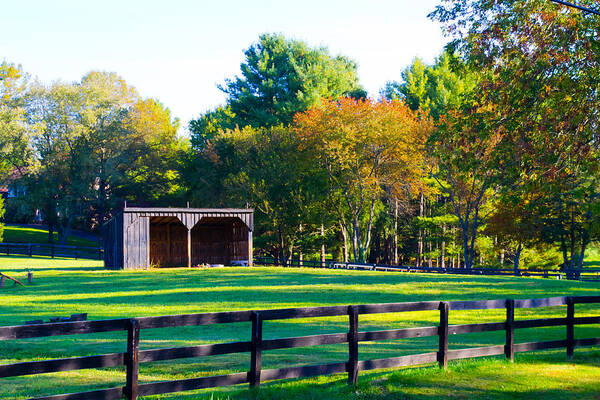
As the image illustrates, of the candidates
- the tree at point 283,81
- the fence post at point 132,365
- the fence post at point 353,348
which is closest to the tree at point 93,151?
the tree at point 283,81

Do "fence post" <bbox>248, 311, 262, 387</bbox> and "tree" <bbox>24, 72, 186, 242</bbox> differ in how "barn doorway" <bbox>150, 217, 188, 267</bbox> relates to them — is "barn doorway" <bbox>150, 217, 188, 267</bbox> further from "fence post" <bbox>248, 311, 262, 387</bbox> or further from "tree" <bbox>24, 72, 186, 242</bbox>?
"fence post" <bbox>248, 311, 262, 387</bbox>

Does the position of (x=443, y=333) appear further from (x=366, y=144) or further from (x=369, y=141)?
(x=366, y=144)

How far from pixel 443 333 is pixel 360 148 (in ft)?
135

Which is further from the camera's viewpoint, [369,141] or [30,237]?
[30,237]

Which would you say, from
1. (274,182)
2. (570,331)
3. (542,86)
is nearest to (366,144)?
(274,182)

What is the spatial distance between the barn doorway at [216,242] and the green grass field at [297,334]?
1360 cm

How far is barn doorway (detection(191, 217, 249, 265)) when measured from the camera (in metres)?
45.2

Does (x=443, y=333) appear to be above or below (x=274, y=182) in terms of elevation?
below

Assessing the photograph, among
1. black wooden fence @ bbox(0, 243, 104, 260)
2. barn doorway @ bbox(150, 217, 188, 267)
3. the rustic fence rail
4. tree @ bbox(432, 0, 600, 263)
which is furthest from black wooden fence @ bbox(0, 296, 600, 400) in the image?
black wooden fence @ bbox(0, 243, 104, 260)

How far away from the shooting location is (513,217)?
154 ft

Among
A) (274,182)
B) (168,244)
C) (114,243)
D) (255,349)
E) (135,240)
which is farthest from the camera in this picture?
(274,182)

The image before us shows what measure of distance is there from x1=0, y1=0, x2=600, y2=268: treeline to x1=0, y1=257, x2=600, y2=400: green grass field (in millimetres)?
5364

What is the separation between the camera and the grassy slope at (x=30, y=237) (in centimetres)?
7136

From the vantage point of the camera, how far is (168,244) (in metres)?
44.5
